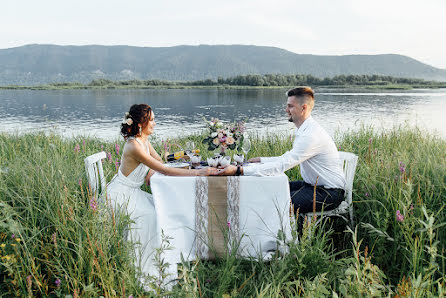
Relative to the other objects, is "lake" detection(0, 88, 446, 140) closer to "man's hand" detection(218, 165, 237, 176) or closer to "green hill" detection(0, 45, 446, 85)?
"man's hand" detection(218, 165, 237, 176)

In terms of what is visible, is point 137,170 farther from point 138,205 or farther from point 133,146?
point 138,205

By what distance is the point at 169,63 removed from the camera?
6304 inches

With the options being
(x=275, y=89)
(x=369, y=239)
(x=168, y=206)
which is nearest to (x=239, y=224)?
(x=168, y=206)

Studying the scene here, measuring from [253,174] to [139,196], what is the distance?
1.22 m

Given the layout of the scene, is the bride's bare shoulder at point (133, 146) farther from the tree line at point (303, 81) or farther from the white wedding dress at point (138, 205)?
the tree line at point (303, 81)

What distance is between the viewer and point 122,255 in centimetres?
212

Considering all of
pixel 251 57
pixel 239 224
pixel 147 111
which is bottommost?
pixel 239 224

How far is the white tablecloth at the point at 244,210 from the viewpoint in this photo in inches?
104

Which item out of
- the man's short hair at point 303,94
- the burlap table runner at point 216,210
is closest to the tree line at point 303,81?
the man's short hair at point 303,94

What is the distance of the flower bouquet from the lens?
3.10 meters

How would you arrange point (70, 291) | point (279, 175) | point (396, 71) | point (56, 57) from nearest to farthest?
point (70, 291) → point (279, 175) → point (396, 71) → point (56, 57)

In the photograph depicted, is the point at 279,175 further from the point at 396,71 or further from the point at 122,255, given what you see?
the point at 396,71

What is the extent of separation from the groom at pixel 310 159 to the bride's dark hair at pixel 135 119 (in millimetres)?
1240

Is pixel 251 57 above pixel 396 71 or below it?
above
